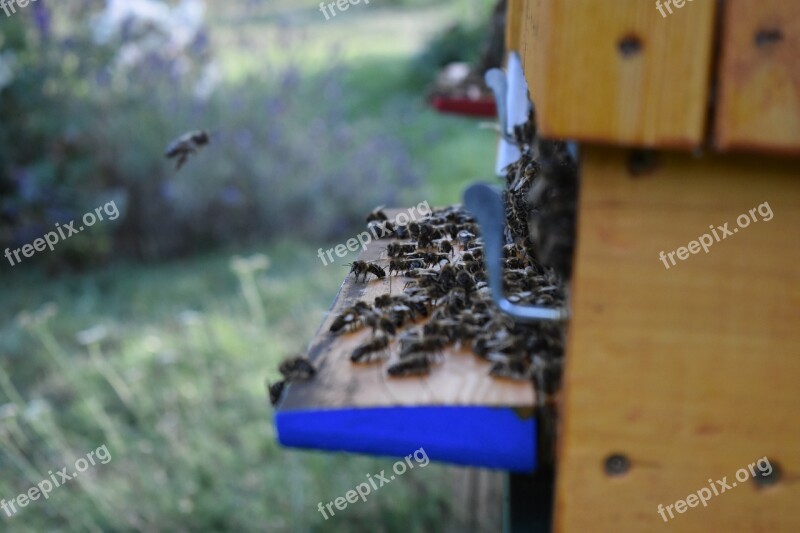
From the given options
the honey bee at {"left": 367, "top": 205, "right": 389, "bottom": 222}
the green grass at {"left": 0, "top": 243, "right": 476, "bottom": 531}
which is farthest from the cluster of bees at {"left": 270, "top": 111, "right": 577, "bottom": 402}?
the green grass at {"left": 0, "top": 243, "right": 476, "bottom": 531}

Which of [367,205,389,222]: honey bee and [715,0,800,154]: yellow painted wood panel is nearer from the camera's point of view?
[715,0,800,154]: yellow painted wood panel

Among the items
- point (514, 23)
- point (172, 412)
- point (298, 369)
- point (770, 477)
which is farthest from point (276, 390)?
point (172, 412)

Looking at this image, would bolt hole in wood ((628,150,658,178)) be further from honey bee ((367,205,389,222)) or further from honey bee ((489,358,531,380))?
honey bee ((367,205,389,222))

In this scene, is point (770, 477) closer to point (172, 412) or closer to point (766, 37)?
point (766, 37)

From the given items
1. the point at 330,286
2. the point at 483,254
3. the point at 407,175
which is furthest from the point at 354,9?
the point at 483,254

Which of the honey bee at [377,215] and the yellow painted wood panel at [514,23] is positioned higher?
the yellow painted wood panel at [514,23]

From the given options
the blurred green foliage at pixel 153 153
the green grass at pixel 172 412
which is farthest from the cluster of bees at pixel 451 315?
the blurred green foliage at pixel 153 153

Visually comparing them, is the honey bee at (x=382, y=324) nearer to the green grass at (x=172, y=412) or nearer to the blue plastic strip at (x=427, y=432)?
the blue plastic strip at (x=427, y=432)
